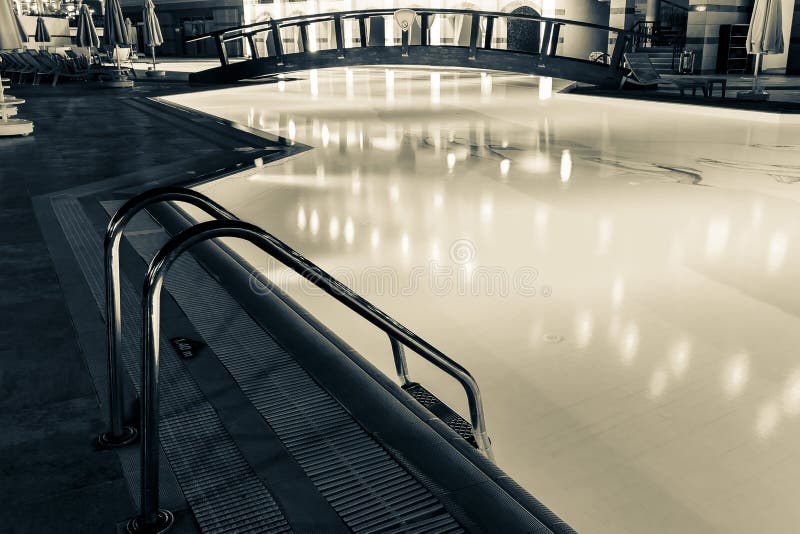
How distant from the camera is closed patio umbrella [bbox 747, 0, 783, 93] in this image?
1266 centimetres

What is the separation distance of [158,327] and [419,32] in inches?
1272

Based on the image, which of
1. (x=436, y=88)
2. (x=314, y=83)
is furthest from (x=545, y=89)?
(x=314, y=83)

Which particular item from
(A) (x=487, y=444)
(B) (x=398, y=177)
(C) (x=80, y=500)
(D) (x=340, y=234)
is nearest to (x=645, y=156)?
(B) (x=398, y=177)

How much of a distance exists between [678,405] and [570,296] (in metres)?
1.31

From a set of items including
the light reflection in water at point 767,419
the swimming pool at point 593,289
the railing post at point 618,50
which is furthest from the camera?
the railing post at point 618,50

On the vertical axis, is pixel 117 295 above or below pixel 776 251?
above

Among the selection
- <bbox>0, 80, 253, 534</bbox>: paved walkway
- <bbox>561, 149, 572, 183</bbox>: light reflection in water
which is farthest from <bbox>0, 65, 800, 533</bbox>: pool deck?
<bbox>561, 149, 572, 183</bbox>: light reflection in water

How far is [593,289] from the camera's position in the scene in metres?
4.36

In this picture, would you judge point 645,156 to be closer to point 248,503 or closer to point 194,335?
point 194,335

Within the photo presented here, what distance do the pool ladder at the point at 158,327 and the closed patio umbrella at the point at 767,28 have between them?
41.4 feet

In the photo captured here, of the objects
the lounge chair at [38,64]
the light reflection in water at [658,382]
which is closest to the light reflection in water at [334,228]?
the light reflection in water at [658,382]

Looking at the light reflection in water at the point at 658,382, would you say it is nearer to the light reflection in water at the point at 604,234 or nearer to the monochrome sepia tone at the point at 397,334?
the monochrome sepia tone at the point at 397,334

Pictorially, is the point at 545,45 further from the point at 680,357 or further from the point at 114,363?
the point at 114,363

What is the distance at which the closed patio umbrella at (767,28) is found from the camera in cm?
1266
